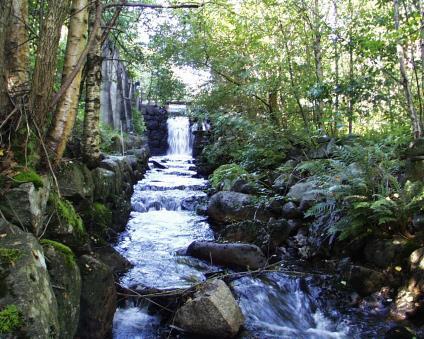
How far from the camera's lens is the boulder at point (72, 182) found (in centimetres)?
478

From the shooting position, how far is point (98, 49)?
6.36 metres

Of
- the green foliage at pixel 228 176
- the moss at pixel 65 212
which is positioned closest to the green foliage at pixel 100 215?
the moss at pixel 65 212

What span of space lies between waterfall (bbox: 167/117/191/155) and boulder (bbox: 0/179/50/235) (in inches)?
694

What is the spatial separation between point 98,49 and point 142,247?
3449mm

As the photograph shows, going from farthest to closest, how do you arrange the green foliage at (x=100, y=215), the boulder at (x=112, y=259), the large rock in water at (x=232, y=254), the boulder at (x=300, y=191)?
the boulder at (x=300, y=191), the large rock in water at (x=232, y=254), the green foliage at (x=100, y=215), the boulder at (x=112, y=259)

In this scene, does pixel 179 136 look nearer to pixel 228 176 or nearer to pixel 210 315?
pixel 228 176

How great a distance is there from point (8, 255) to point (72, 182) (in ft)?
7.79

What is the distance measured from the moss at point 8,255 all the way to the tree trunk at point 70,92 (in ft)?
5.71

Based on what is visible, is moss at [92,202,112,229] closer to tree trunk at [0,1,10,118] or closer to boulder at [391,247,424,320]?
tree trunk at [0,1,10,118]

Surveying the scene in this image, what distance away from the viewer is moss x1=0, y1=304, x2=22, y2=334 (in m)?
2.27

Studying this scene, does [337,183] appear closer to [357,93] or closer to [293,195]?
[293,195]

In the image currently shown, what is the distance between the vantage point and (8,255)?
261 cm

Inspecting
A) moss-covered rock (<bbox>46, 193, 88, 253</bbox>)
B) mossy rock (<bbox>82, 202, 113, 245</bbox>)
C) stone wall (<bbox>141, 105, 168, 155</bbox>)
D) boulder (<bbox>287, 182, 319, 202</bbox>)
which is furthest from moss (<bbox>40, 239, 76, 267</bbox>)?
stone wall (<bbox>141, 105, 168, 155</bbox>)

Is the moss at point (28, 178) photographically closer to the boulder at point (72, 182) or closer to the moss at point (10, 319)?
the boulder at point (72, 182)
